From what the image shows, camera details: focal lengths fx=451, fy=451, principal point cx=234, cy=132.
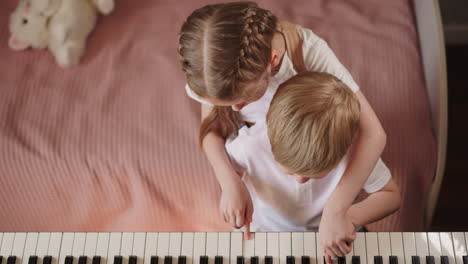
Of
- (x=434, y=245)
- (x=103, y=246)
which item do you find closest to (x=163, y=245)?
(x=103, y=246)

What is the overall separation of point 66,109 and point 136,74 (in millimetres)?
242

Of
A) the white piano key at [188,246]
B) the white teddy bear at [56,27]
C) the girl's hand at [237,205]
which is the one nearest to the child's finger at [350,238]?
the girl's hand at [237,205]

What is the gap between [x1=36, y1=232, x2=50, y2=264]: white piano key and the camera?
980mm

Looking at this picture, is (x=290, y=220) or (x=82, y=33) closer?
(x=290, y=220)

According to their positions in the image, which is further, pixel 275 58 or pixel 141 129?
pixel 141 129

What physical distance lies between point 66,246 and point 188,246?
0.27 m

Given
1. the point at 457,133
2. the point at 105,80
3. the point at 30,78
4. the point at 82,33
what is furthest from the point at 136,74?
the point at 457,133

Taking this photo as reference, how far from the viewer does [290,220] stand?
3.67 ft

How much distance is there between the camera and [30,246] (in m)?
0.99

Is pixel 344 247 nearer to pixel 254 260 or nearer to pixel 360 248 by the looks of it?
pixel 360 248

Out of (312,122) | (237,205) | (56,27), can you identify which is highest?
(312,122)

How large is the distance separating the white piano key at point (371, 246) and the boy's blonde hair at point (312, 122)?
20 cm

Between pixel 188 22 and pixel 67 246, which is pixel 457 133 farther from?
pixel 67 246

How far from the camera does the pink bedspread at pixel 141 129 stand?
130 cm
